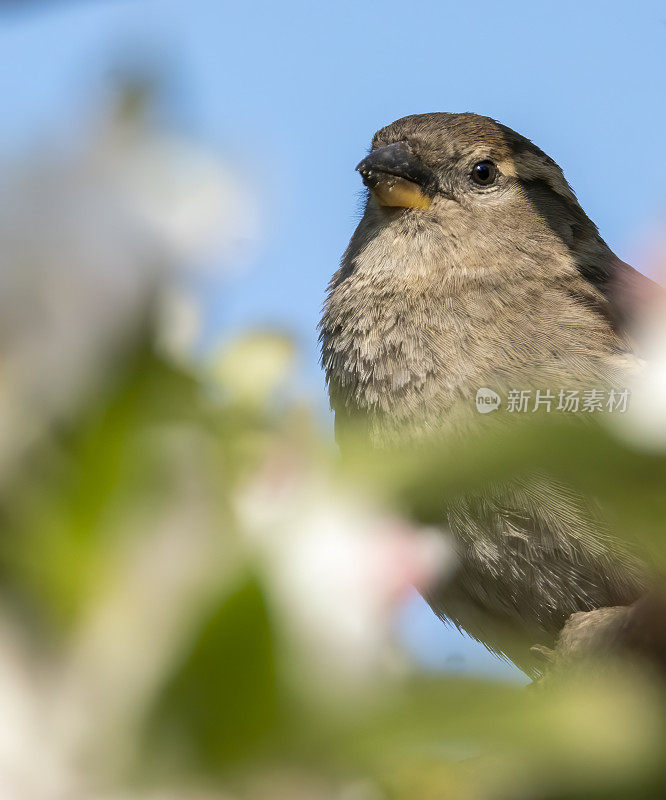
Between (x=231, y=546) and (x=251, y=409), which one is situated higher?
(x=251, y=409)

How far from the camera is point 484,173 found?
3.97 m

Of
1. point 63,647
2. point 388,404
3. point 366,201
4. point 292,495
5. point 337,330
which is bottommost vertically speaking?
point 63,647

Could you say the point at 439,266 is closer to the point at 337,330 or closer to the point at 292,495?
the point at 337,330

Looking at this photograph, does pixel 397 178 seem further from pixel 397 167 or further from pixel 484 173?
pixel 484 173

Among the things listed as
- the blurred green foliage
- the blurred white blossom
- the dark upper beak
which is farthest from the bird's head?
the blurred green foliage

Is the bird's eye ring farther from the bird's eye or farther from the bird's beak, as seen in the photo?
the bird's beak

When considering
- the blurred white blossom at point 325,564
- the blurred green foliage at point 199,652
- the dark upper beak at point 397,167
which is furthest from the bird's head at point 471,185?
the blurred green foliage at point 199,652

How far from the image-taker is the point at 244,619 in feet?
1.69

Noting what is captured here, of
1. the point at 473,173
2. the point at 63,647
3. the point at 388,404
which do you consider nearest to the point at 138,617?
the point at 63,647

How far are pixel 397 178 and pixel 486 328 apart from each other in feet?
2.66

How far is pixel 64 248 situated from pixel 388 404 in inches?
105

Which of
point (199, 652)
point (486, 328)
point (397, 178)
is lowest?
point (199, 652)

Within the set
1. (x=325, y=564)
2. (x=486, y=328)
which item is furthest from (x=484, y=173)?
(x=325, y=564)

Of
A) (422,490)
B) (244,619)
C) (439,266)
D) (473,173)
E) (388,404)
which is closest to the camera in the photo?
(244,619)
